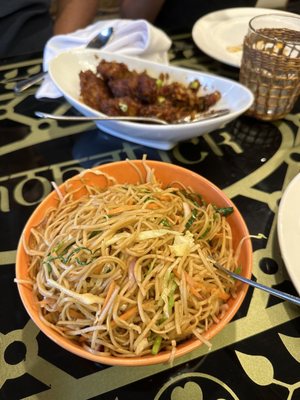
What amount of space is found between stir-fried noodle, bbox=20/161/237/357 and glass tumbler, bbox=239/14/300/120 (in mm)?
589

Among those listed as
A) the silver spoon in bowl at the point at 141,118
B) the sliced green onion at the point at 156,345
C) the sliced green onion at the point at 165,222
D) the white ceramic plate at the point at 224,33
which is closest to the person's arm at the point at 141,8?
the white ceramic plate at the point at 224,33

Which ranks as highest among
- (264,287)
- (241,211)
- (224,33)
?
(224,33)

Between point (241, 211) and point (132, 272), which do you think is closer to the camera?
point (132, 272)

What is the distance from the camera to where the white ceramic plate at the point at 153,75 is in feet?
3.49

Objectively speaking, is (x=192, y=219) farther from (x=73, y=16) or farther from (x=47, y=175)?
(x=73, y=16)

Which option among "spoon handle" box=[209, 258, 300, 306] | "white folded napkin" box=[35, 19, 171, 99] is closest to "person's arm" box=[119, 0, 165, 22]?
"white folded napkin" box=[35, 19, 171, 99]

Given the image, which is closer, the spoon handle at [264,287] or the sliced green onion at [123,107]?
the spoon handle at [264,287]

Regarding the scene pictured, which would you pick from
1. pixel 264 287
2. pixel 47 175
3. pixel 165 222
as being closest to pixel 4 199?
pixel 47 175

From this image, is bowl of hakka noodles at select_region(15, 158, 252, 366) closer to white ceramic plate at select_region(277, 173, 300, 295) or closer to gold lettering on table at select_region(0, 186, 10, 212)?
white ceramic plate at select_region(277, 173, 300, 295)

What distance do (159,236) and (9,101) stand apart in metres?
0.92

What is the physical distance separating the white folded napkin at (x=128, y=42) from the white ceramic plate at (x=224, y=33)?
0.62ft

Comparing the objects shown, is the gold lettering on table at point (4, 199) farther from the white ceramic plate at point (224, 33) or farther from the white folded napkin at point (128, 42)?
the white ceramic plate at point (224, 33)

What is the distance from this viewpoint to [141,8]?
7.02 ft

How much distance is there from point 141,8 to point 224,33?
2.27ft
